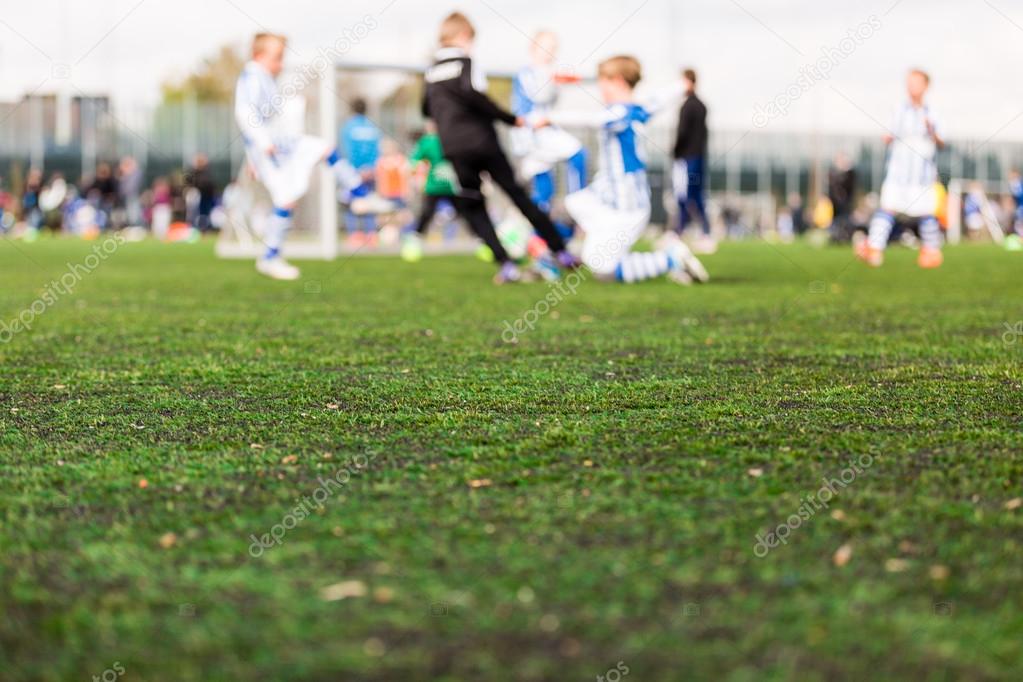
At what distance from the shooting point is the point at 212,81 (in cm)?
5894

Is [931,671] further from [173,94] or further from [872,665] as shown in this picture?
[173,94]

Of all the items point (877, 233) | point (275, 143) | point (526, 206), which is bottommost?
point (877, 233)

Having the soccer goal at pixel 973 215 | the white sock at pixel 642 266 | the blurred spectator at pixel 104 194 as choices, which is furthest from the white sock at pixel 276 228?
the soccer goal at pixel 973 215

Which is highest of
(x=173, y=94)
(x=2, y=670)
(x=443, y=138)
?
(x=173, y=94)

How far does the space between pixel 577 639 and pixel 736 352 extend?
3.84 meters

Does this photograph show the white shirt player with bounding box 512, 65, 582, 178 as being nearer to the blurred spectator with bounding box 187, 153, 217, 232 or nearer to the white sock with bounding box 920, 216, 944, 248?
the white sock with bounding box 920, 216, 944, 248

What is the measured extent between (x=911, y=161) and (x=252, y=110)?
283 inches

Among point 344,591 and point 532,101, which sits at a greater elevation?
point 532,101

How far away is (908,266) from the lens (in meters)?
14.7

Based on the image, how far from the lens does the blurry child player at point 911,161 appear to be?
1318 cm

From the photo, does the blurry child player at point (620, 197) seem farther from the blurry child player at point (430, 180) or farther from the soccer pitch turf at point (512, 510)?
the soccer pitch turf at point (512, 510)

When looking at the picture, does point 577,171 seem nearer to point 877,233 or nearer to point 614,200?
point 614,200

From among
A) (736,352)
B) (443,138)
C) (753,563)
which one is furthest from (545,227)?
(753,563)

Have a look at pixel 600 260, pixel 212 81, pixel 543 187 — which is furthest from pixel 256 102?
pixel 212 81
